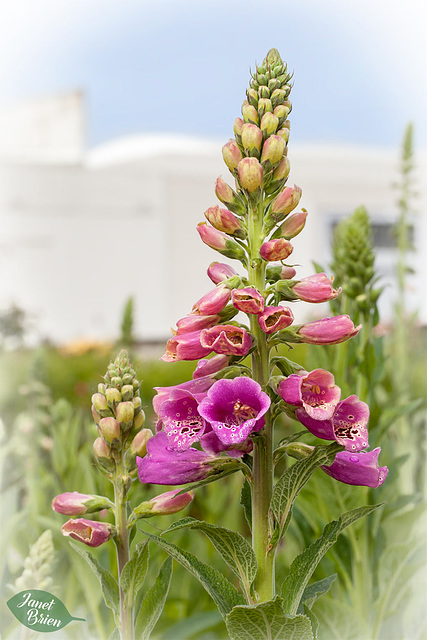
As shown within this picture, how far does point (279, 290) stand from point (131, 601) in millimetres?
237

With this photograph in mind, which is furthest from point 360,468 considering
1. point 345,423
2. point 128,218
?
point 128,218

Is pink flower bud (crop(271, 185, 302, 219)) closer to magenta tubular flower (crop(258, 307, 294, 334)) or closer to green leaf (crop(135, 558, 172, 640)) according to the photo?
magenta tubular flower (crop(258, 307, 294, 334))

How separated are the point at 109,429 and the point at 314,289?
167 mm

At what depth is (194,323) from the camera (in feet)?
1.30

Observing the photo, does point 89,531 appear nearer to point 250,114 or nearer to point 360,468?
point 360,468

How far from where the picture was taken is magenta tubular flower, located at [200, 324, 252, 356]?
Answer: 0.37 metres

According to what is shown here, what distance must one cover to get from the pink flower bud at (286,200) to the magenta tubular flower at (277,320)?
7cm

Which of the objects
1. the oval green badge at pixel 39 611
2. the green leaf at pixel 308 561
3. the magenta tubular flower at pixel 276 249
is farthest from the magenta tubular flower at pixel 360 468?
the oval green badge at pixel 39 611

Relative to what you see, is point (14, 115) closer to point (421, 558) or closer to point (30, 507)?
point (30, 507)

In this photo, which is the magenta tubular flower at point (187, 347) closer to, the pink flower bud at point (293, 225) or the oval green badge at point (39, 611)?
the pink flower bud at point (293, 225)

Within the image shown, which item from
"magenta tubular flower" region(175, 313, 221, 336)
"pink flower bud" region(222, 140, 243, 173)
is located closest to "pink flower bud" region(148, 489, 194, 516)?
"magenta tubular flower" region(175, 313, 221, 336)

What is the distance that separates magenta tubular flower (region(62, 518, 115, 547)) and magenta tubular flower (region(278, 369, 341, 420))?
15cm

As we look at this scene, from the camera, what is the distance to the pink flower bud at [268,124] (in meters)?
0.40

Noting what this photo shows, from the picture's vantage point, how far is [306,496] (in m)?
0.58
